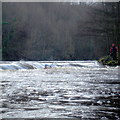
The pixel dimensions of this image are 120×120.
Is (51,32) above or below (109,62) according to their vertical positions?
above

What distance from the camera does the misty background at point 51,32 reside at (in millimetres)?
40531

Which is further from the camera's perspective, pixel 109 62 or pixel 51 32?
pixel 51 32

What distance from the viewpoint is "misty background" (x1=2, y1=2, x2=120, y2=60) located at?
40531mm

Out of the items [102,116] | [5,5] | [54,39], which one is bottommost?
[102,116]

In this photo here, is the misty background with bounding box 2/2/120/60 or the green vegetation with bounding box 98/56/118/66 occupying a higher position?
the misty background with bounding box 2/2/120/60

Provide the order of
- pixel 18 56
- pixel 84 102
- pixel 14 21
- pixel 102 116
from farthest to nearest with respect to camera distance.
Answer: pixel 14 21 → pixel 18 56 → pixel 84 102 → pixel 102 116

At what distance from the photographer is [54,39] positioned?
144ft

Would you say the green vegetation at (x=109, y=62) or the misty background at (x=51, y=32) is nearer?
the green vegetation at (x=109, y=62)

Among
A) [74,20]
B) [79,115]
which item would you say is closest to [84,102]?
[79,115]

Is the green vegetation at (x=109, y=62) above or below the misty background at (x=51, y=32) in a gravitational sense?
below

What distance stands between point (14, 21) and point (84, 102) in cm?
3972

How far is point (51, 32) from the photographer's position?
145 feet

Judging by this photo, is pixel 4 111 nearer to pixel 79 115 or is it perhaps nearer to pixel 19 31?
pixel 79 115

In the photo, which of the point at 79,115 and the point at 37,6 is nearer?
the point at 79,115
